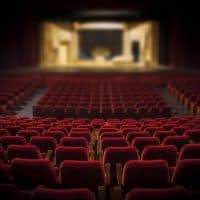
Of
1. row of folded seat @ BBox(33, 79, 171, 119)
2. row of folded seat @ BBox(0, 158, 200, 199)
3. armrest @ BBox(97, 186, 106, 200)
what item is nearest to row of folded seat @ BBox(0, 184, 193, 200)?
row of folded seat @ BBox(0, 158, 200, 199)

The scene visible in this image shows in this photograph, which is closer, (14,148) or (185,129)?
(14,148)

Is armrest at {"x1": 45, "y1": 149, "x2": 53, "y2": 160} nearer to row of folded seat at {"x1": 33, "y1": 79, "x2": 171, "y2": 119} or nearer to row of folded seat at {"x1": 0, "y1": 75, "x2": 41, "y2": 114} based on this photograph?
row of folded seat at {"x1": 33, "y1": 79, "x2": 171, "y2": 119}

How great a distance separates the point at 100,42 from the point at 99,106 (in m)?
25.4

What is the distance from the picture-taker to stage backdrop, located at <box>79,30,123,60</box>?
3362 cm

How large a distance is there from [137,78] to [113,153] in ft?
45.6

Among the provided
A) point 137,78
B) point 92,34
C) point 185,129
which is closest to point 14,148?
point 185,129

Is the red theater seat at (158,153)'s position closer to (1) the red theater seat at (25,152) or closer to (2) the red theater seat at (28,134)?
(1) the red theater seat at (25,152)

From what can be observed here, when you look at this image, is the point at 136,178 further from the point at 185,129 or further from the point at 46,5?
the point at 46,5

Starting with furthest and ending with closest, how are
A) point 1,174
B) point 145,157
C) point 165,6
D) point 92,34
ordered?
point 92,34, point 165,6, point 145,157, point 1,174

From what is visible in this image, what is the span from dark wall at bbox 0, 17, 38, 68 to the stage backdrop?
500 inches

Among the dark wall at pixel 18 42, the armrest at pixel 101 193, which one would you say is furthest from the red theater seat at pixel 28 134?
the dark wall at pixel 18 42

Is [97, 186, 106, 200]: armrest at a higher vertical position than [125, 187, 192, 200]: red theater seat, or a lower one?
lower

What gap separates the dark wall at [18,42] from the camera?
1845cm

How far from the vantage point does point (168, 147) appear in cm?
386
